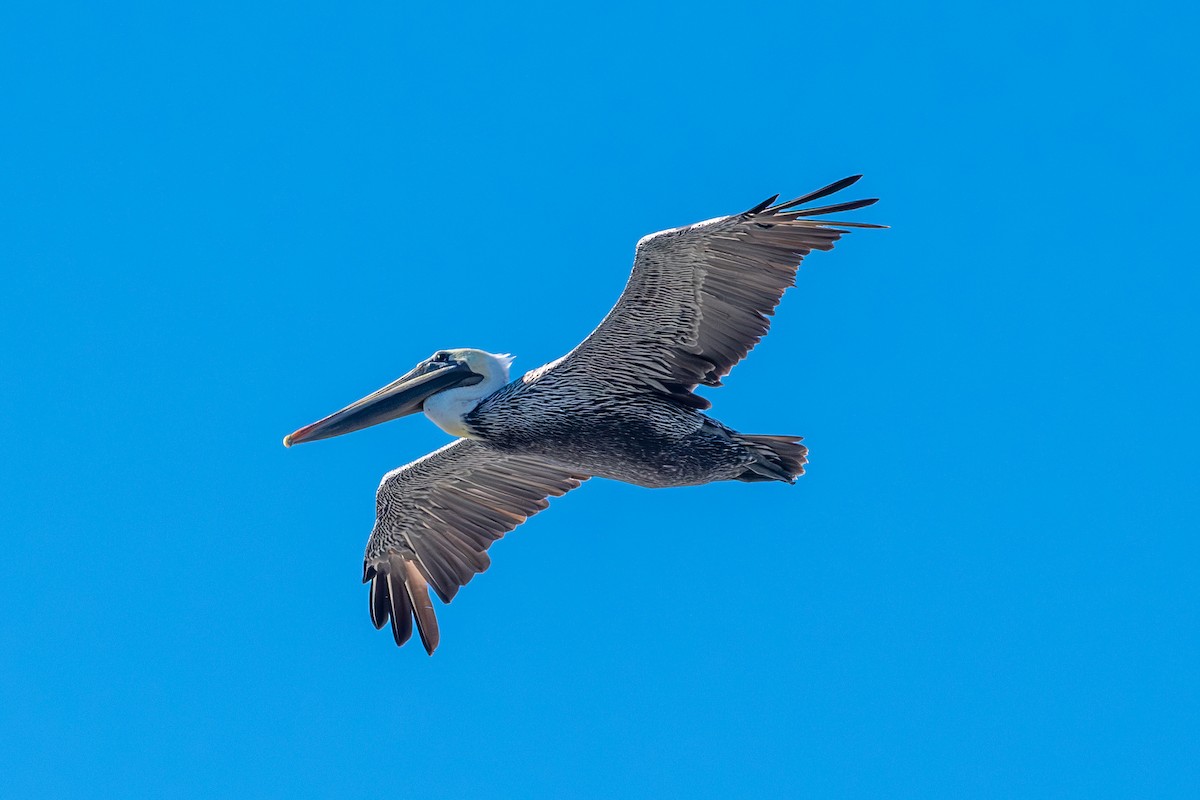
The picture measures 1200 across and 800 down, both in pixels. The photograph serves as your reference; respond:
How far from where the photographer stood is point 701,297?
12125mm

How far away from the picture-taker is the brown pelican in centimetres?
1182

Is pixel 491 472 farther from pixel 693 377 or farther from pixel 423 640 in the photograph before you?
pixel 693 377

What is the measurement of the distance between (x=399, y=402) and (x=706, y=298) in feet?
9.46

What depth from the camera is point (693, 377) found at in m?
12.4

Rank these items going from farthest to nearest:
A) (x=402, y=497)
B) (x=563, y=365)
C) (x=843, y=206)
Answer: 1. (x=402, y=497)
2. (x=563, y=365)
3. (x=843, y=206)

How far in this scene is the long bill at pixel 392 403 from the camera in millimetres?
13164

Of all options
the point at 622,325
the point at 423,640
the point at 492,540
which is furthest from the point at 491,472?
the point at 622,325

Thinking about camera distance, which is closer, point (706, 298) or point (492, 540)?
point (706, 298)

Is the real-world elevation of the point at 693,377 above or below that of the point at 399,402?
below

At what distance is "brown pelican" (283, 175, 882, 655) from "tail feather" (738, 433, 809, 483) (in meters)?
0.01

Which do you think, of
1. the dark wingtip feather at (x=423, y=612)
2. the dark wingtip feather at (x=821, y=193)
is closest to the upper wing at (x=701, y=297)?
the dark wingtip feather at (x=821, y=193)

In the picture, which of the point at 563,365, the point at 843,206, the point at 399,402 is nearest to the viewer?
the point at 843,206

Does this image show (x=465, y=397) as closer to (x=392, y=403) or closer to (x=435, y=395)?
(x=435, y=395)

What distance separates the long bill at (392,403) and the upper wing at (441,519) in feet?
2.71
